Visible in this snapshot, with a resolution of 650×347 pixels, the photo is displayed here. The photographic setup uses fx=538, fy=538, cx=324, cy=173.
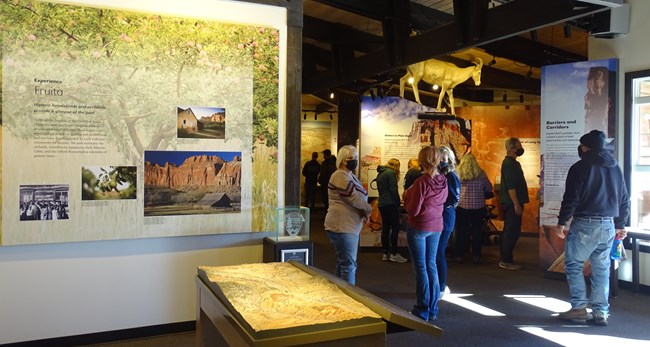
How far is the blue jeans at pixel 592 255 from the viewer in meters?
4.28

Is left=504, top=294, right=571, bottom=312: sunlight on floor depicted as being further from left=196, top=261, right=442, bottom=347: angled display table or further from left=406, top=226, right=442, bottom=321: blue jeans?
left=196, top=261, right=442, bottom=347: angled display table

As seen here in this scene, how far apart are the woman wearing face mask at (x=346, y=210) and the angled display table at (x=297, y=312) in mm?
1388

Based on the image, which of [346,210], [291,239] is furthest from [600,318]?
[291,239]

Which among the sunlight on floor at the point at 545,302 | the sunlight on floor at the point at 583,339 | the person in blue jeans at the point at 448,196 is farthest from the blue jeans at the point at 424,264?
the sunlight on floor at the point at 545,302

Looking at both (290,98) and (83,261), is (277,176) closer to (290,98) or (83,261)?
(290,98)

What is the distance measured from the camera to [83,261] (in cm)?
381

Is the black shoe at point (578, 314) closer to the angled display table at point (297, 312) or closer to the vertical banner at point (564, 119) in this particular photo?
the vertical banner at point (564, 119)

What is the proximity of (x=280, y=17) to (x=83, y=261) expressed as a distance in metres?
2.41

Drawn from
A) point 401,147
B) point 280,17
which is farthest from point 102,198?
point 401,147

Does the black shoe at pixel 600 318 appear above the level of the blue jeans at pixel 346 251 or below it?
below

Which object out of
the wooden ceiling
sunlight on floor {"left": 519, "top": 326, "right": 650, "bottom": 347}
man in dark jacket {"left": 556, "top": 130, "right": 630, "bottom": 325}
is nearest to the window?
the wooden ceiling

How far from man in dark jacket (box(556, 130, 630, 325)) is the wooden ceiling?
1282mm

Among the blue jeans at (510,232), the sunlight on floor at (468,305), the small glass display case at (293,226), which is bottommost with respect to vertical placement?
the sunlight on floor at (468,305)

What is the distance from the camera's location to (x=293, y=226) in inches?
164
